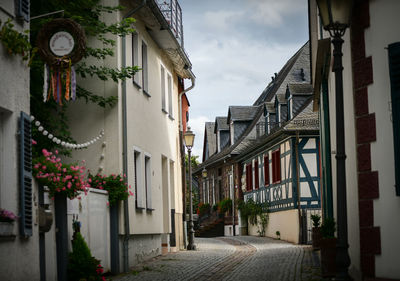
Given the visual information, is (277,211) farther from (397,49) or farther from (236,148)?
(397,49)

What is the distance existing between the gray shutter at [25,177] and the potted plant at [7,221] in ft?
1.00

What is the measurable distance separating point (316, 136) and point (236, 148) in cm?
1225

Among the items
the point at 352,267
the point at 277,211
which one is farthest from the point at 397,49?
the point at 277,211

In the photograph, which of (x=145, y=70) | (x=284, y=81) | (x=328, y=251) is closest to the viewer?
(x=328, y=251)

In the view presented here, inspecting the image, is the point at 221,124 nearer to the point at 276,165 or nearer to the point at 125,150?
the point at 276,165

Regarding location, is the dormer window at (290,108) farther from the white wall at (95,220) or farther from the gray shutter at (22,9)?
the gray shutter at (22,9)

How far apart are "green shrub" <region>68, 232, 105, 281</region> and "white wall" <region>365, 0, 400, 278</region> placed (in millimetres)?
4746

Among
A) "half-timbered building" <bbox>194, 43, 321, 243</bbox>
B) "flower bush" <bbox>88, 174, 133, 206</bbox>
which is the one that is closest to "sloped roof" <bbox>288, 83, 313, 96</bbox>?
"half-timbered building" <bbox>194, 43, 321, 243</bbox>

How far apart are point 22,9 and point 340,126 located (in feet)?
14.7

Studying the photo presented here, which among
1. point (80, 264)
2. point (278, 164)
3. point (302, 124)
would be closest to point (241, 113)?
point (278, 164)

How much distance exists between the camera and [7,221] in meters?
8.30

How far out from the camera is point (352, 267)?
9.88 metres

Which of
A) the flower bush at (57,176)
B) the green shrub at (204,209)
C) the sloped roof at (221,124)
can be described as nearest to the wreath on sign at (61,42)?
the flower bush at (57,176)

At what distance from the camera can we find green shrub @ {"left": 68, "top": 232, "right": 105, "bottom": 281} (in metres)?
10.8
